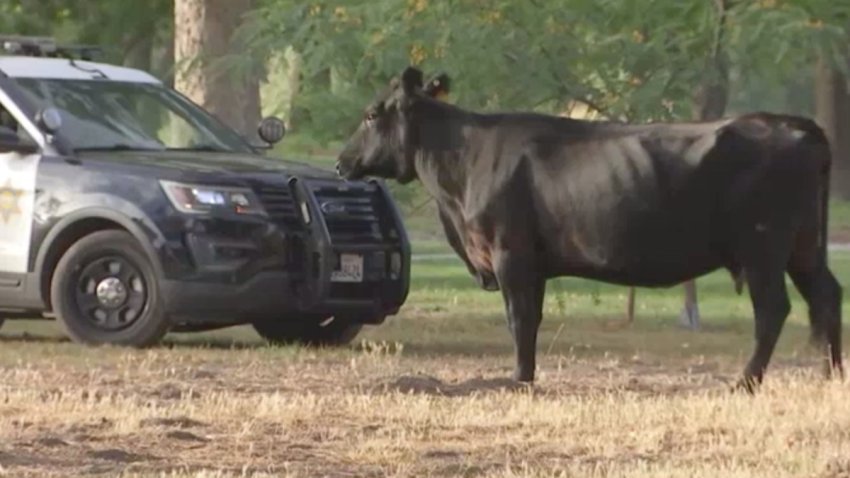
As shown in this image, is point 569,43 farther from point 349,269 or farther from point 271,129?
point 349,269

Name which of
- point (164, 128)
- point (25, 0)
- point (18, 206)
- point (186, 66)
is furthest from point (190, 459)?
point (25, 0)

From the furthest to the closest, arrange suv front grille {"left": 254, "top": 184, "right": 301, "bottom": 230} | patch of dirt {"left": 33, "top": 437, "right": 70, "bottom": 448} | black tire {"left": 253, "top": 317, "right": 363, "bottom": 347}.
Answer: black tire {"left": 253, "top": 317, "right": 363, "bottom": 347}
suv front grille {"left": 254, "top": 184, "right": 301, "bottom": 230}
patch of dirt {"left": 33, "top": 437, "right": 70, "bottom": 448}

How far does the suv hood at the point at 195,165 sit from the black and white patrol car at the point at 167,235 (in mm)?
17

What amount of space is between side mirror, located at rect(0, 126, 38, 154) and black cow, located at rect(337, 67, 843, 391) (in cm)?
313

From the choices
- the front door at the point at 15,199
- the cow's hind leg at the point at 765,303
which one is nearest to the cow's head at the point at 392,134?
the cow's hind leg at the point at 765,303

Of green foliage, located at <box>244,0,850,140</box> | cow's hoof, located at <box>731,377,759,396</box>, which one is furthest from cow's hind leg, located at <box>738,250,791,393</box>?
green foliage, located at <box>244,0,850,140</box>

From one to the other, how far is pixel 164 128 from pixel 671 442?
8.08 metres

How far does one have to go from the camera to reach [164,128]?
59.4ft

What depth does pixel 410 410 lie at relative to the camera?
1202cm

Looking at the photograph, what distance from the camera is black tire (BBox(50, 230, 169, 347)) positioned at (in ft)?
52.7

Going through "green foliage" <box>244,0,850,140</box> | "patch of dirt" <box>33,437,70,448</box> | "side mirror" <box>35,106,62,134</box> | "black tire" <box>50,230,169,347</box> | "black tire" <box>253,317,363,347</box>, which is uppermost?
"green foliage" <box>244,0,850,140</box>

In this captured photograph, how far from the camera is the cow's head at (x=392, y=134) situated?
47.4ft

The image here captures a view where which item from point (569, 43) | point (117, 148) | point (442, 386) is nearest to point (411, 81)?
point (442, 386)

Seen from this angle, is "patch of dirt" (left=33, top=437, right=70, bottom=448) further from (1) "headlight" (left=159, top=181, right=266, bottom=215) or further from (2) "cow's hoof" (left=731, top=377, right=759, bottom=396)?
(1) "headlight" (left=159, top=181, right=266, bottom=215)
